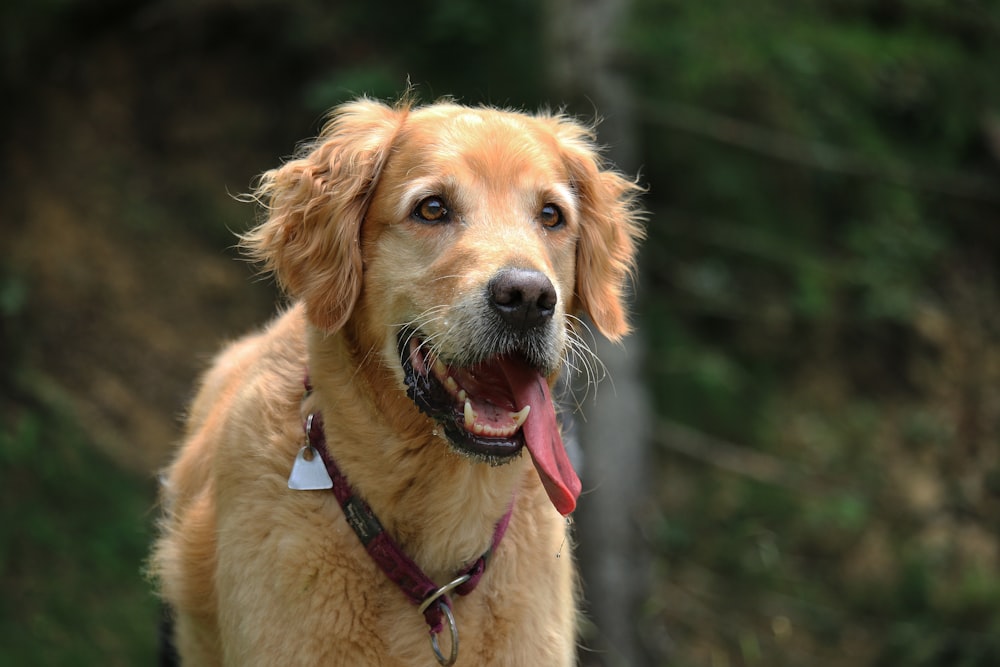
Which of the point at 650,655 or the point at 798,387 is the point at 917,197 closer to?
the point at 798,387

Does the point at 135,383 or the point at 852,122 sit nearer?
the point at 135,383

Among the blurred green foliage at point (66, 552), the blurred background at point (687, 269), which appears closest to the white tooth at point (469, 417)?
the blurred green foliage at point (66, 552)

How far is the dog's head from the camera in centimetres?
356

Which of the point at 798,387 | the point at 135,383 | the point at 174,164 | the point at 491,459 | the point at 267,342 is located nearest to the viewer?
the point at 491,459

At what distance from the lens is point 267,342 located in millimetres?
4340

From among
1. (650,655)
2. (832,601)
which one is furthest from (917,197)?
(650,655)

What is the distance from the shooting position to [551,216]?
407 centimetres

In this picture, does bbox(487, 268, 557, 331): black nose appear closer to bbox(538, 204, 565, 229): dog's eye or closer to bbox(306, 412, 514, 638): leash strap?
bbox(538, 204, 565, 229): dog's eye

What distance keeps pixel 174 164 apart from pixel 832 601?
6.79 meters

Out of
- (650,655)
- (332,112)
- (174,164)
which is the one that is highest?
(332,112)

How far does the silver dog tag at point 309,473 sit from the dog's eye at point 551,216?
1.19m

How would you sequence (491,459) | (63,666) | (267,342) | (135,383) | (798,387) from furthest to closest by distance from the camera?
(798,387) < (135,383) < (63,666) < (267,342) < (491,459)

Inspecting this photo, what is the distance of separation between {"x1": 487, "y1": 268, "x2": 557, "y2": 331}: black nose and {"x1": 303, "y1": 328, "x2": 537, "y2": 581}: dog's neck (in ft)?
1.73

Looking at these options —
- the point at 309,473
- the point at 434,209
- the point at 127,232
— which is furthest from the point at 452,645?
the point at 127,232
